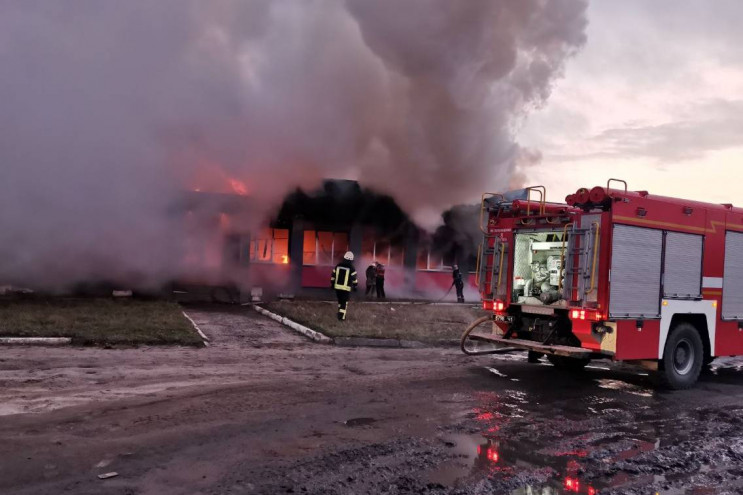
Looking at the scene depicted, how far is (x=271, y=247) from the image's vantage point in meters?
21.3

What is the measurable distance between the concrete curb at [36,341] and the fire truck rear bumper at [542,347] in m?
6.53

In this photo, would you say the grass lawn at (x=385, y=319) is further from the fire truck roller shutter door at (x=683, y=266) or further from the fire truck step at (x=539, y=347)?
the fire truck roller shutter door at (x=683, y=266)

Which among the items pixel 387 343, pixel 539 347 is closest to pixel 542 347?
pixel 539 347

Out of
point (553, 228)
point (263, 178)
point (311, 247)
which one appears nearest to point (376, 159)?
point (263, 178)

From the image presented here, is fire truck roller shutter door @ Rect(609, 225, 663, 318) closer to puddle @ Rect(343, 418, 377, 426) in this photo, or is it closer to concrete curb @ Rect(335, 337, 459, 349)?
puddle @ Rect(343, 418, 377, 426)

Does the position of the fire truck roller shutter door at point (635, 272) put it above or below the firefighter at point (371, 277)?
above

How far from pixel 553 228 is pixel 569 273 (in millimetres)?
864

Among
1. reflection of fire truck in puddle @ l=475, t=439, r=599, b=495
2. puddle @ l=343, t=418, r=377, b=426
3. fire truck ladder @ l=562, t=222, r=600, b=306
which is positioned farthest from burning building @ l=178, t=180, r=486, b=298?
reflection of fire truck in puddle @ l=475, t=439, r=599, b=495

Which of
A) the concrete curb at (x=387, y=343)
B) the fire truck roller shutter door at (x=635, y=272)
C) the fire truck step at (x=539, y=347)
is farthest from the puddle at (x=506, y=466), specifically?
the concrete curb at (x=387, y=343)

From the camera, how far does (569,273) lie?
796 centimetres

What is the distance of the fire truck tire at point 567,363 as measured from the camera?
382 inches

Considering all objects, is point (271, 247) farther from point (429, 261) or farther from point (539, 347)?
point (539, 347)

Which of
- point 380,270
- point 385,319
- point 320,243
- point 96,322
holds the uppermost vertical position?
point 320,243

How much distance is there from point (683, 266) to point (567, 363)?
7.92 feet
